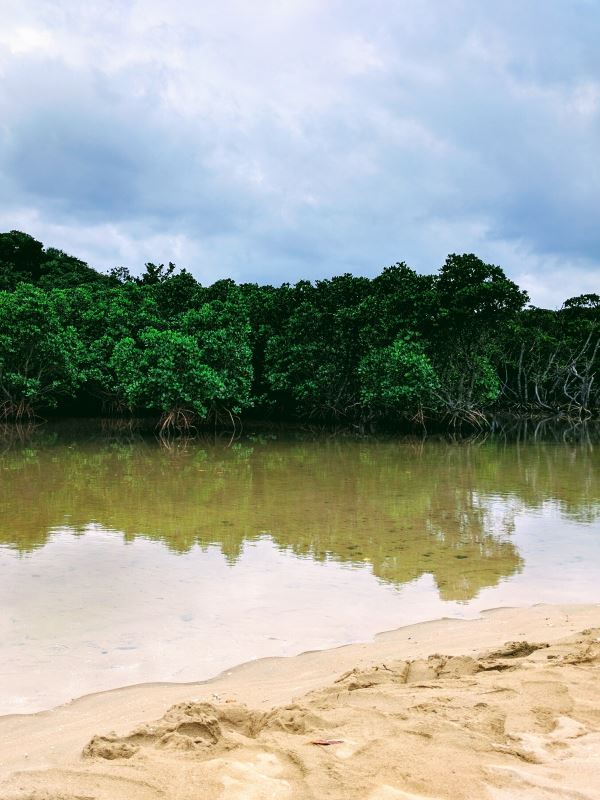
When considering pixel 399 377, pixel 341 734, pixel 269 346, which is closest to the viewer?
pixel 341 734

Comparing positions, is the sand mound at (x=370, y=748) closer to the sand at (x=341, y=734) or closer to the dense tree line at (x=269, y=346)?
the sand at (x=341, y=734)

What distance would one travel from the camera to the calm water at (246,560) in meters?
4.62

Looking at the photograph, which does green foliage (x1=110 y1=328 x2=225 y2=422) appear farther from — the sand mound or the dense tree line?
the sand mound

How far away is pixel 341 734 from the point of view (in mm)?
2777

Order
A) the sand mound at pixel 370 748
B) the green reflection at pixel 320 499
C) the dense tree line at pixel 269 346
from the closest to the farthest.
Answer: the sand mound at pixel 370 748 < the green reflection at pixel 320 499 < the dense tree line at pixel 269 346

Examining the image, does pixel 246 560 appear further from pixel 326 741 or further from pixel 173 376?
pixel 173 376

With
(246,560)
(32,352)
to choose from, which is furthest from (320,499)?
(32,352)

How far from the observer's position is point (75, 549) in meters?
7.20

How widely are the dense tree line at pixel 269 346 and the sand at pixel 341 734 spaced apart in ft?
64.6

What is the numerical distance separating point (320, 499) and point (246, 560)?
3.76 m

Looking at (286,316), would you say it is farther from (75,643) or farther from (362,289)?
(75,643)

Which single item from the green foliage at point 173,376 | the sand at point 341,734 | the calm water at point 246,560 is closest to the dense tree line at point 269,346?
the green foliage at point 173,376

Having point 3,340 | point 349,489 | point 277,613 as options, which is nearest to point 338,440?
point 349,489

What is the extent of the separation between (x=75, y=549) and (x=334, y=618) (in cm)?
333
